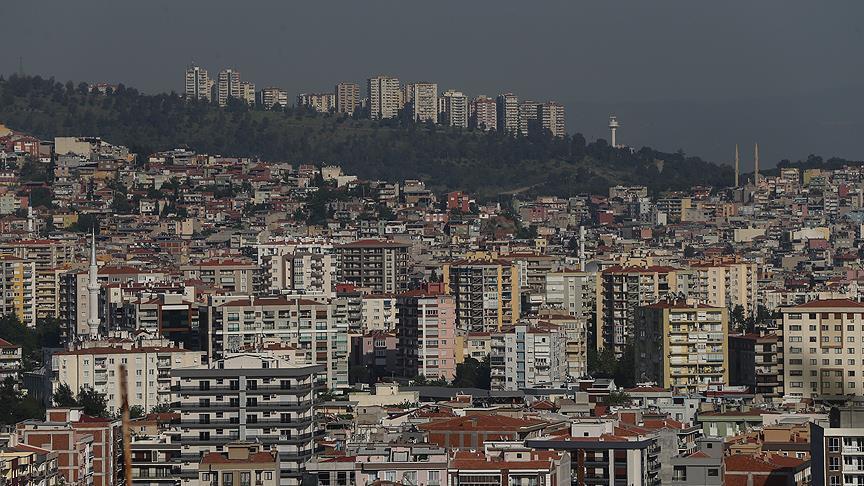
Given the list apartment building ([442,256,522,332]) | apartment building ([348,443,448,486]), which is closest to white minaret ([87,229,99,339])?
apartment building ([442,256,522,332])

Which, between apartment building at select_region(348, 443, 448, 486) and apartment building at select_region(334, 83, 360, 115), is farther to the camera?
apartment building at select_region(334, 83, 360, 115)

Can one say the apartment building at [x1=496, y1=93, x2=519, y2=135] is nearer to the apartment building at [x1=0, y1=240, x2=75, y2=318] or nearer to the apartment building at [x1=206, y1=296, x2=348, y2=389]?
the apartment building at [x1=0, y1=240, x2=75, y2=318]

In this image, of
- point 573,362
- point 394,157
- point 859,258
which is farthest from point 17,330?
point 394,157

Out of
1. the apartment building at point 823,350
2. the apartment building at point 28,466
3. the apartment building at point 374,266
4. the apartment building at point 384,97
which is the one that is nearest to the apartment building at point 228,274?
the apartment building at point 374,266

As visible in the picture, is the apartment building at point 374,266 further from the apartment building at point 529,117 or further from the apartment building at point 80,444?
the apartment building at point 529,117

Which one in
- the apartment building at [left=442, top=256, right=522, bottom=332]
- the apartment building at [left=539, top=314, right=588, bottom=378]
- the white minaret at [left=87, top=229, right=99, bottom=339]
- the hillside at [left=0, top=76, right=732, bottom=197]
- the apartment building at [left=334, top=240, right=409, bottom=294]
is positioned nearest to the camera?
the apartment building at [left=539, top=314, right=588, bottom=378]

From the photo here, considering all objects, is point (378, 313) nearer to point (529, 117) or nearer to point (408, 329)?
point (408, 329)
